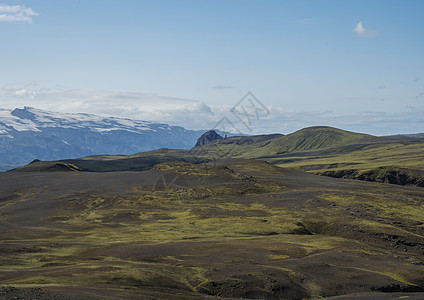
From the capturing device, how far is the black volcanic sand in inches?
2290

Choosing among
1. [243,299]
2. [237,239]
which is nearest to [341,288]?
[243,299]

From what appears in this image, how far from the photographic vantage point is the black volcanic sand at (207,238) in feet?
191

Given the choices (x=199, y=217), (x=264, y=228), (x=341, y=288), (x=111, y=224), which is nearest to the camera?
(x=341, y=288)

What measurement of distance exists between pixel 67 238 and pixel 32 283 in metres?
46.6

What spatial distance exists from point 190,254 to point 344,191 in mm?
104983

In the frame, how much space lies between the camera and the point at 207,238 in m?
95.1

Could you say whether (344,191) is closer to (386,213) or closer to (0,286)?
(386,213)

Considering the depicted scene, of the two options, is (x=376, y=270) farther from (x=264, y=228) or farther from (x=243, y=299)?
(x=264, y=228)

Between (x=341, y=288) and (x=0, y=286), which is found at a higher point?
(x=0, y=286)

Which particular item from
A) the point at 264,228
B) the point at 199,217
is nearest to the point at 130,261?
the point at 264,228

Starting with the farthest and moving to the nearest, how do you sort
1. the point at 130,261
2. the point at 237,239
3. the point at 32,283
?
1. the point at 237,239
2. the point at 130,261
3. the point at 32,283

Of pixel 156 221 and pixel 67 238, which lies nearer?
pixel 67 238

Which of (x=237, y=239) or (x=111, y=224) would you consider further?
(x=111, y=224)

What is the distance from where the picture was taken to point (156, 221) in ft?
405
